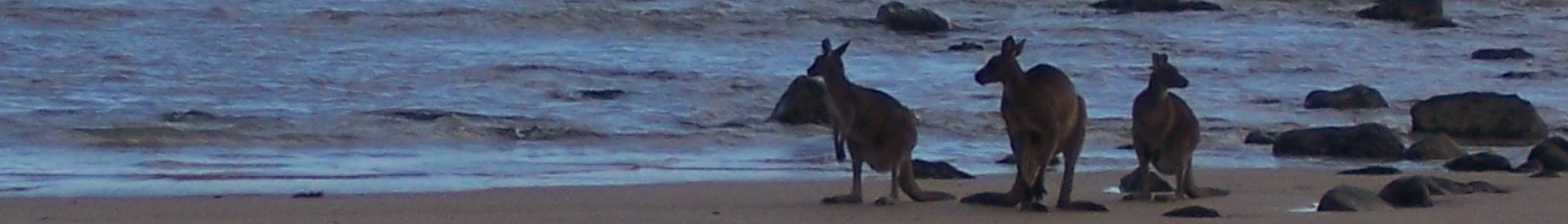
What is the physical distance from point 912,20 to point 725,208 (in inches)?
730

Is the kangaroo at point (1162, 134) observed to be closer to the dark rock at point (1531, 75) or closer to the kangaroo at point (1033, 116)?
the kangaroo at point (1033, 116)

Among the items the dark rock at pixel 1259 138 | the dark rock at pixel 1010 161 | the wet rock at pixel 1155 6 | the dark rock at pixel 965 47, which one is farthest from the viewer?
the wet rock at pixel 1155 6

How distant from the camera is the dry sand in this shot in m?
7.48

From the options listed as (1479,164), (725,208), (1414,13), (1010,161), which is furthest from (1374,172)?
(1414,13)

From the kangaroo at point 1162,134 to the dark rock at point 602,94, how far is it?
894cm

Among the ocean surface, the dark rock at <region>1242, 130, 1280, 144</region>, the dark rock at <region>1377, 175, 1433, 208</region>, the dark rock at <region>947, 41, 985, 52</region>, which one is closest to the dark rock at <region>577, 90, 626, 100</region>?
the ocean surface

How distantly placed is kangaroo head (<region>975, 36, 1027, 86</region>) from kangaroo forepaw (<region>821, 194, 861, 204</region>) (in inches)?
20.5

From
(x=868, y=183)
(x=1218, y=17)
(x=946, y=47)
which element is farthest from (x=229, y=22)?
(x=868, y=183)

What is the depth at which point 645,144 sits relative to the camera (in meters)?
13.4

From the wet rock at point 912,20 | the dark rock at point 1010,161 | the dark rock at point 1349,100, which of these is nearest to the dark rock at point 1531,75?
the dark rock at point 1349,100

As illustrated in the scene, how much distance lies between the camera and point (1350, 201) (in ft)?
24.8

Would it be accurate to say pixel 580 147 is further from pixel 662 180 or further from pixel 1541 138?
pixel 1541 138

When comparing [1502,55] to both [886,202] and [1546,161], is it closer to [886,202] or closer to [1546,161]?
[1546,161]

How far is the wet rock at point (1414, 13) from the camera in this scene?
2805cm
